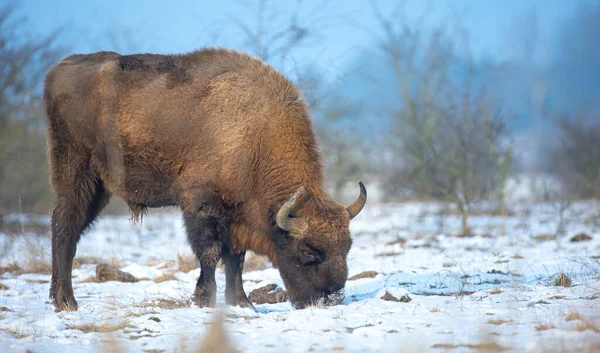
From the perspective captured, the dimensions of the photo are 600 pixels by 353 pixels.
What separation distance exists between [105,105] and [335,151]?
13.7 m

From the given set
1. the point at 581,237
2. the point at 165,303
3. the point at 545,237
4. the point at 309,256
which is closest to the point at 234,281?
the point at 165,303

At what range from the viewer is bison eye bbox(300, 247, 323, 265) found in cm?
638

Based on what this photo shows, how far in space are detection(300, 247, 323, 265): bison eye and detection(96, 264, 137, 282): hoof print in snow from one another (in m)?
2.94

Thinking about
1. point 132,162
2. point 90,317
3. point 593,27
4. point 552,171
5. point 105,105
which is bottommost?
point 90,317

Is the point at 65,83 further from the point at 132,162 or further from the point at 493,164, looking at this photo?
the point at 493,164

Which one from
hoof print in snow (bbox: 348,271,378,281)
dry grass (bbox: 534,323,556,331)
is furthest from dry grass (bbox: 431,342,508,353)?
hoof print in snow (bbox: 348,271,378,281)

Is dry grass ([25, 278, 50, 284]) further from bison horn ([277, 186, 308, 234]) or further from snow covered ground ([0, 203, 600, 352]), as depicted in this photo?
bison horn ([277, 186, 308, 234])

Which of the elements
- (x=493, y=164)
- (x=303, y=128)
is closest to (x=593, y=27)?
(x=493, y=164)

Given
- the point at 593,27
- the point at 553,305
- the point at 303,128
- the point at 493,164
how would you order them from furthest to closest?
the point at 593,27, the point at 493,164, the point at 303,128, the point at 553,305

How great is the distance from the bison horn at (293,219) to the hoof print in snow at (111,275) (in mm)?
2897

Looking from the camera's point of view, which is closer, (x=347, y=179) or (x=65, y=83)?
(x=65, y=83)

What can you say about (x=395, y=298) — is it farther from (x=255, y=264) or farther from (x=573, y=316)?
(x=255, y=264)

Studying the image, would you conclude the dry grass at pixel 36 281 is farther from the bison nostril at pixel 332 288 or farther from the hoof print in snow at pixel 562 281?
the hoof print in snow at pixel 562 281

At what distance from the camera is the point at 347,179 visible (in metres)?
21.1
